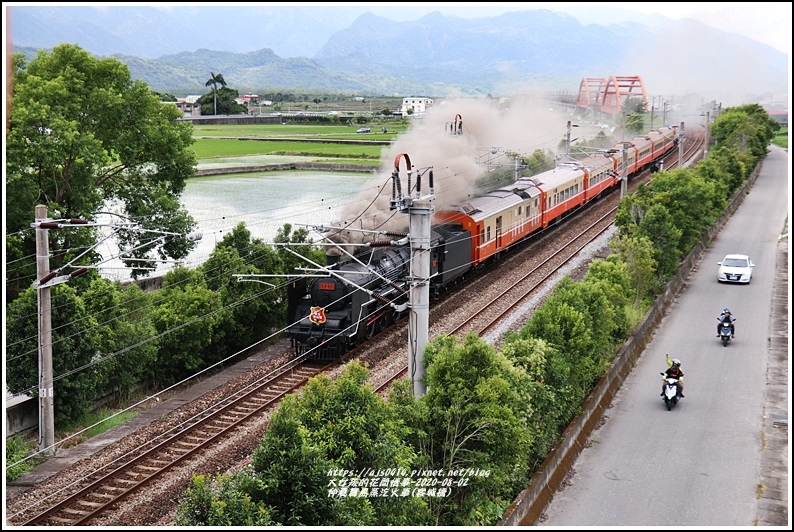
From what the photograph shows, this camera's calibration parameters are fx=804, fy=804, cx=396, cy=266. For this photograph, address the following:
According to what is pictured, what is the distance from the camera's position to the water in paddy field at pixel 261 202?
3488cm

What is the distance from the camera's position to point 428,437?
1280 centimetres

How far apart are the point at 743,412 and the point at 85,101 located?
69.9 ft

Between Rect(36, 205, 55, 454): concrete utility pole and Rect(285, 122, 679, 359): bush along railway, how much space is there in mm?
5784

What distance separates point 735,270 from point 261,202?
80.1 feet

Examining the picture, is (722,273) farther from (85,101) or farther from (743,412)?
(85,101)

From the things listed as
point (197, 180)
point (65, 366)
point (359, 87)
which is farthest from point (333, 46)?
point (65, 366)

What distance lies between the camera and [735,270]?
30828 millimetres

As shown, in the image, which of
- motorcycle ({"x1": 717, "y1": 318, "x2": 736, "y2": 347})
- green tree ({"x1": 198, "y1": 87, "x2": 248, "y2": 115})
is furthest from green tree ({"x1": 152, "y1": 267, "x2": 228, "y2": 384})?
green tree ({"x1": 198, "y1": 87, "x2": 248, "y2": 115})

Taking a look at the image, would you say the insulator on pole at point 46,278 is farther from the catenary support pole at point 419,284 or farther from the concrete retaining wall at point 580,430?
the concrete retaining wall at point 580,430

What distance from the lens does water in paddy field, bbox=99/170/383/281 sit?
34.9 meters

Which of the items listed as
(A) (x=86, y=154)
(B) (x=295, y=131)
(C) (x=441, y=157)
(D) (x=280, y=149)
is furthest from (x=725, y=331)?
(B) (x=295, y=131)

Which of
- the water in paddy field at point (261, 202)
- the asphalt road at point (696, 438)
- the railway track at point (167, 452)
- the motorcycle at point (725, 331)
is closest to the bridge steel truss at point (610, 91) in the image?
the water in paddy field at point (261, 202)

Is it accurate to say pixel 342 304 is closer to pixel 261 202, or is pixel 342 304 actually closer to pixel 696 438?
pixel 696 438

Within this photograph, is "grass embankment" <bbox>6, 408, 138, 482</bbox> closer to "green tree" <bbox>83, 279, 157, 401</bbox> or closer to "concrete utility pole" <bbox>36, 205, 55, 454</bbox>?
"concrete utility pole" <bbox>36, 205, 55, 454</bbox>
